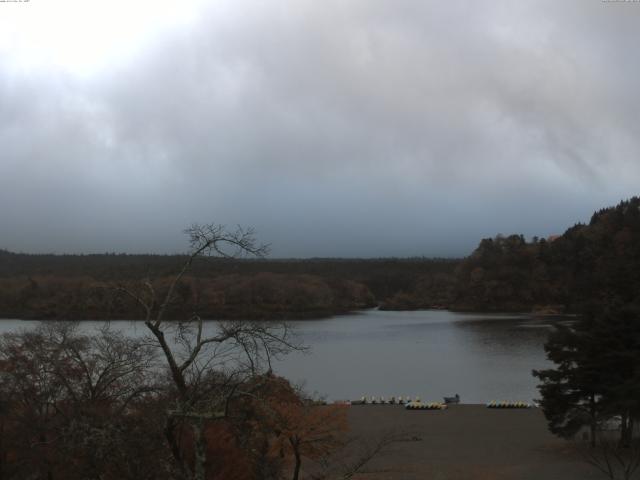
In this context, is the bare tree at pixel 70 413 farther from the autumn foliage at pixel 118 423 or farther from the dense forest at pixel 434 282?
the dense forest at pixel 434 282

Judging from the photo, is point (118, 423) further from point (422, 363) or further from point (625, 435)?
point (422, 363)

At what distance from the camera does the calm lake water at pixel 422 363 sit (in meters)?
33.2

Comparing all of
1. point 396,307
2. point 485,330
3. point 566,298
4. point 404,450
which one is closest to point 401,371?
point 404,450

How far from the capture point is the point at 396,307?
11669cm

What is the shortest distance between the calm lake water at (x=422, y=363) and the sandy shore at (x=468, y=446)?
4702 mm

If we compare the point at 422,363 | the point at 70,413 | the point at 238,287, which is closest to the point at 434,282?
the point at 238,287

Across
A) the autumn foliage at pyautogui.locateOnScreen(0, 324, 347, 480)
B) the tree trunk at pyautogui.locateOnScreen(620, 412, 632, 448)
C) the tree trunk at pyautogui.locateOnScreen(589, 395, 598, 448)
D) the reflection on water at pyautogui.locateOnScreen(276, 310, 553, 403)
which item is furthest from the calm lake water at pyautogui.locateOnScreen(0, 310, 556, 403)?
the autumn foliage at pyautogui.locateOnScreen(0, 324, 347, 480)

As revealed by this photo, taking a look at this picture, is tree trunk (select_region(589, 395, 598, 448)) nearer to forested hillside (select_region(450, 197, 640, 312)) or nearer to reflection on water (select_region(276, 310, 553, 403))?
reflection on water (select_region(276, 310, 553, 403))

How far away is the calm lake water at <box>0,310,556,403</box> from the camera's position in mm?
33156

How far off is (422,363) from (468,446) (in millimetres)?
22098

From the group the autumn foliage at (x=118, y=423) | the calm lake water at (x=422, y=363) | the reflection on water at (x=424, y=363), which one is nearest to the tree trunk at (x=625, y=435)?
the autumn foliage at (x=118, y=423)

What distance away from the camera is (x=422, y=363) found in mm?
42969

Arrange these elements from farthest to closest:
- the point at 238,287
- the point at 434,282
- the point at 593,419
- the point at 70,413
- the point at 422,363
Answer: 1. the point at 434,282
2. the point at 238,287
3. the point at 422,363
4. the point at 593,419
5. the point at 70,413

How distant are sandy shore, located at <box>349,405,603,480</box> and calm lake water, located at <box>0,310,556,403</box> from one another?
4702mm
